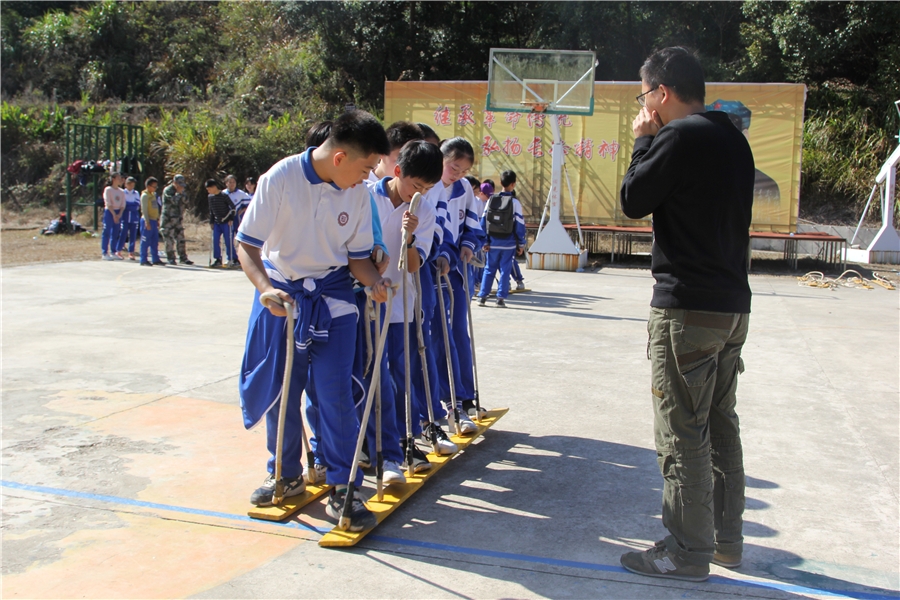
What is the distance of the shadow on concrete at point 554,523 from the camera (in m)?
3.12

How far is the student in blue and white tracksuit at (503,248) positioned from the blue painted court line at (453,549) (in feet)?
24.0

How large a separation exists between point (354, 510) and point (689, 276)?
69.1 inches

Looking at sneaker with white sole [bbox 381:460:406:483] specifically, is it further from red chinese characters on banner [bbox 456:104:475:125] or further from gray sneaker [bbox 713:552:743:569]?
red chinese characters on banner [bbox 456:104:475:125]

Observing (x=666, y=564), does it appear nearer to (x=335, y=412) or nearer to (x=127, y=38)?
(x=335, y=412)

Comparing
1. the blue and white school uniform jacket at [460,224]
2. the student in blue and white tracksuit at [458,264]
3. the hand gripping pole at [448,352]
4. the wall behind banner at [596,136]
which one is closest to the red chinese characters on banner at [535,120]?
the wall behind banner at [596,136]

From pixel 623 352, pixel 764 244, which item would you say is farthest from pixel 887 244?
pixel 623 352

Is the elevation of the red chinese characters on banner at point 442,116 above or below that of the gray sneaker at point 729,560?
above

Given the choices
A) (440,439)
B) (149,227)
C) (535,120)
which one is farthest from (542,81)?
(440,439)

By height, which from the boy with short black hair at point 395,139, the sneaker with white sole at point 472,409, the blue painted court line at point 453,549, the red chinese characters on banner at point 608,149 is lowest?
the blue painted court line at point 453,549

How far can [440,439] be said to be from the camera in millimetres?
4512

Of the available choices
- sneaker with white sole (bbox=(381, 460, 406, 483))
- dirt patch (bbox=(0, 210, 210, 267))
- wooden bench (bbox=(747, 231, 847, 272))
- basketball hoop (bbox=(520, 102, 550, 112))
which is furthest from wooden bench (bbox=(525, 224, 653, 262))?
sneaker with white sole (bbox=(381, 460, 406, 483))

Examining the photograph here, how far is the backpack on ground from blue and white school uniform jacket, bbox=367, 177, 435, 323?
6.69 m

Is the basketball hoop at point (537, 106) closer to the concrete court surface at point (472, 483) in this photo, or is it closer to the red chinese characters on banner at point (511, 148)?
the red chinese characters on banner at point (511, 148)

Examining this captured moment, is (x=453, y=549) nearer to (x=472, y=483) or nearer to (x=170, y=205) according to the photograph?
(x=472, y=483)
